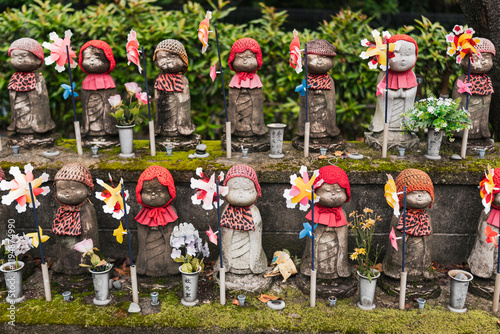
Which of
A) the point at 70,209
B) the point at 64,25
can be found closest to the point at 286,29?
the point at 64,25

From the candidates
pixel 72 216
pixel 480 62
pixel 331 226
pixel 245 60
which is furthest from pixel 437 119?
pixel 72 216

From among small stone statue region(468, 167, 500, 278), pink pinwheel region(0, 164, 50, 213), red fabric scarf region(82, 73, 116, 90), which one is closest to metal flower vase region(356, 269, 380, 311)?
small stone statue region(468, 167, 500, 278)

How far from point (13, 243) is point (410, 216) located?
10.9 feet

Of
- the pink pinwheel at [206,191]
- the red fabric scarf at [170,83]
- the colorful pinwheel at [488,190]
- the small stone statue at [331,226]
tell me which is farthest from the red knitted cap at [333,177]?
the red fabric scarf at [170,83]

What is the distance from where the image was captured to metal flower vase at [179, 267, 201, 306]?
14.0ft

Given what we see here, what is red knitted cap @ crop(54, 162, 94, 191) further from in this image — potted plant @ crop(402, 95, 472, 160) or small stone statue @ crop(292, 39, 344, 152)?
potted plant @ crop(402, 95, 472, 160)

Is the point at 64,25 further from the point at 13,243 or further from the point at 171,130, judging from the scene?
the point at 13,243

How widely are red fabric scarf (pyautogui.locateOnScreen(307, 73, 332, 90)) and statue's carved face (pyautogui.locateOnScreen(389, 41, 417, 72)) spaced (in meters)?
0.62

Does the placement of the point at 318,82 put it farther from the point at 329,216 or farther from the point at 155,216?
the point at 155,216

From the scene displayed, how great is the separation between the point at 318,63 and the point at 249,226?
1.73m

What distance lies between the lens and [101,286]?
428cm

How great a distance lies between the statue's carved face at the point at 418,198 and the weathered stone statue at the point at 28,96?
3.61 meters

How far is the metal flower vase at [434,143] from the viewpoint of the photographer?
16.3 feet

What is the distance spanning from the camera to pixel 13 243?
443cm
